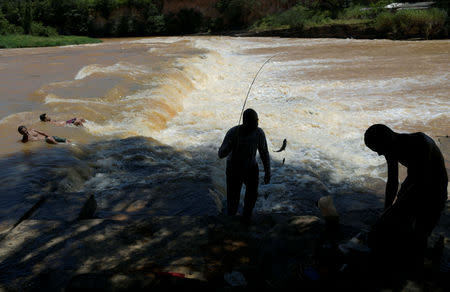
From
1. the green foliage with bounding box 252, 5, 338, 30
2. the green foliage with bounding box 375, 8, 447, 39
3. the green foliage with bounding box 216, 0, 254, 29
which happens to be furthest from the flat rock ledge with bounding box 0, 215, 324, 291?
the green foliage with bounding box 216, 0, 254, 29

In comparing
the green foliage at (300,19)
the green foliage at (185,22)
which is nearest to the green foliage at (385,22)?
the green foliage at (300,19)

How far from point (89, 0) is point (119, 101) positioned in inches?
1955

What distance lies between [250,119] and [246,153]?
36 cm

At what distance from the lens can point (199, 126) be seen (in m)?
9.52

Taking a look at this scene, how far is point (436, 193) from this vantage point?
2.43 metres

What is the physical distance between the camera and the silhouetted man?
2387 millimetres

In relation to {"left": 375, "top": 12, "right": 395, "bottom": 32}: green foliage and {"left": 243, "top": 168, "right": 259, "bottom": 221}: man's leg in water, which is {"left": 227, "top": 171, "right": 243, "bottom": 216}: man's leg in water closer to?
{"left": 243, "top": 168, "right": 259, "bottom": 221}: man's leg in water

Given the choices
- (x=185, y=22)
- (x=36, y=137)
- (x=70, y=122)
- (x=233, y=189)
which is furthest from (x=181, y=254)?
(x=185, y=22)

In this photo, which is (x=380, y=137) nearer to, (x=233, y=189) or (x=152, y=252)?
(x=233, y=189)

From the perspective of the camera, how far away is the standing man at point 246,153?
355cm

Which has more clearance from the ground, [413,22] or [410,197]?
[413,22]

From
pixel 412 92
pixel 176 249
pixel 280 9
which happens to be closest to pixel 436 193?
pixel 176 249

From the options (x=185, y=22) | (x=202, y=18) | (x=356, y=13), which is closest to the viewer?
(x=356, y=13)

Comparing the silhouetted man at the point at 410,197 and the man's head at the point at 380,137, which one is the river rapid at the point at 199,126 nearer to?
the silhouetted man at the point at 410,197
